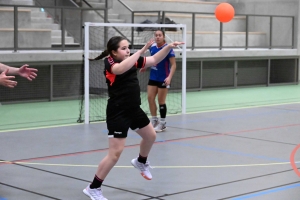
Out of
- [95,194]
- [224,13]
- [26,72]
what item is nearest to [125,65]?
[26,72]

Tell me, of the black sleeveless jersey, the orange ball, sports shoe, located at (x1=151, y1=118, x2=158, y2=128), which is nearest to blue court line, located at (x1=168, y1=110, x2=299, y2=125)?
sports shoe, located at (x1=151, y1=118, x2=158, y2=128)

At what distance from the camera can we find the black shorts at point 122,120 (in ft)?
20.0

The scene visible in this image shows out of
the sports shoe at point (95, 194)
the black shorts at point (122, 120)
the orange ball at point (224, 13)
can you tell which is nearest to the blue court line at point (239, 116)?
the orange ball at point (224, 13)

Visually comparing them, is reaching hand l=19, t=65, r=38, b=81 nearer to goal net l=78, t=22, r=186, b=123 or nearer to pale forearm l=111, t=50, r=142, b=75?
pale forearm l=111, t=50, r=142, b=75

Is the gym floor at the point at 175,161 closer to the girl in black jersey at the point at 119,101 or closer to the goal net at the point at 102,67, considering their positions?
the girl in black jersey at the point at 119,101

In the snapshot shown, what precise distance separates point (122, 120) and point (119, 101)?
0.68ft

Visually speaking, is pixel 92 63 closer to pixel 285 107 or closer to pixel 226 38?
pixel 285 107

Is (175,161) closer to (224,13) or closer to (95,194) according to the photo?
(95,194)

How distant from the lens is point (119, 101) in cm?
617

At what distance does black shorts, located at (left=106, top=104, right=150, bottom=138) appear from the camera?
611cm

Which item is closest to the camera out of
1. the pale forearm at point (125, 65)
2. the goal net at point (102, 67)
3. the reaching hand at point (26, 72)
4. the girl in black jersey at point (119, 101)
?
the pale forearm at point (125, 65)

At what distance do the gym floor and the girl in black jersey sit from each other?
432 mm

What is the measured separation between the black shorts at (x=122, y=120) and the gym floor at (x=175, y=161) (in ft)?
2.41

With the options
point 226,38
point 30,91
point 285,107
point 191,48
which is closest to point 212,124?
point 285,107
